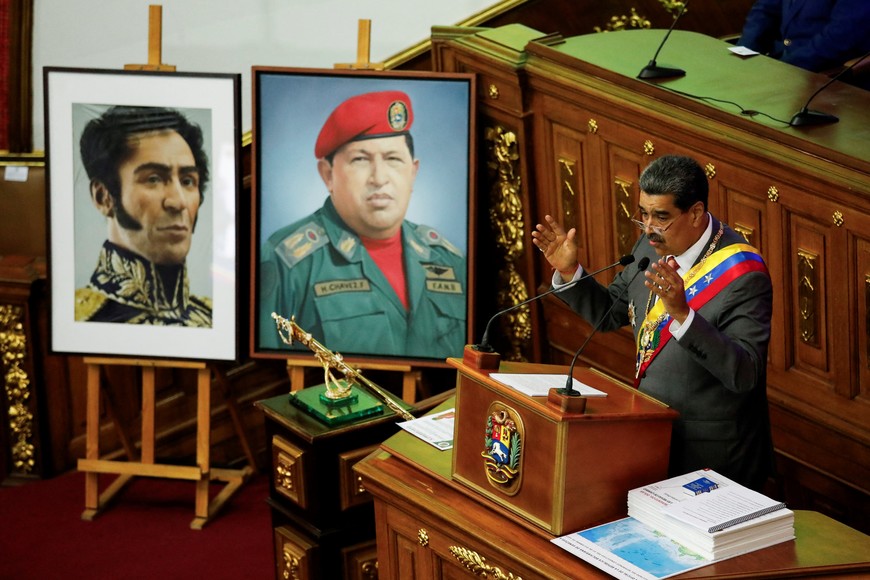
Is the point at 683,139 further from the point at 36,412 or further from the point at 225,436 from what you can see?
the point at 36,412

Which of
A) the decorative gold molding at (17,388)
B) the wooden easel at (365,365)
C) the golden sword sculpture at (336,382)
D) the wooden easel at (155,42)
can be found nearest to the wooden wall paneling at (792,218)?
the wooden easel at (365,365)

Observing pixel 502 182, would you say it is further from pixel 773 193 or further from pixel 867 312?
pixel 867 312

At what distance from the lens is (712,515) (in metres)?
2.52

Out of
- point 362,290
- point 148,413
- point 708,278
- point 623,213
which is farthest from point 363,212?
point 708,278

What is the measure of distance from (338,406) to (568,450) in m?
1.31

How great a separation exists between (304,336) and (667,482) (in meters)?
1.44

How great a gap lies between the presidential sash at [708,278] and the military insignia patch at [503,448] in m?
0.47

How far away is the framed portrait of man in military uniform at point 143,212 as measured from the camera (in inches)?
188

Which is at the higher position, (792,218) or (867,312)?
(792,218)

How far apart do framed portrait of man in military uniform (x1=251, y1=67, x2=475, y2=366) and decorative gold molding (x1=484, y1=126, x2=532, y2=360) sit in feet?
0.46

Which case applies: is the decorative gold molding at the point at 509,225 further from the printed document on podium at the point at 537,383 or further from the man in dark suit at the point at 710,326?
the printed document on podium at the point at 537,383

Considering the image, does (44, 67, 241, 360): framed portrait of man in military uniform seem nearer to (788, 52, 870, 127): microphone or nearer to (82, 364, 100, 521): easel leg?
(82, 364, 100, 521): easel leg

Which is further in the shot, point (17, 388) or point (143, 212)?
point (17, 388)

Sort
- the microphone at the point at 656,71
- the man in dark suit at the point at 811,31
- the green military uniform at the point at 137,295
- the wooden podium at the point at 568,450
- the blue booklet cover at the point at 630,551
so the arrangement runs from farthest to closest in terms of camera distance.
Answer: the green military uniform at the point at 137,295 < the man in dark suit at the point at 811,31 < the microphone at the point at 656,71 < the wooden podium at the point at 568,450 < the blue booklet cover at the point at 630,551
